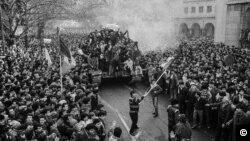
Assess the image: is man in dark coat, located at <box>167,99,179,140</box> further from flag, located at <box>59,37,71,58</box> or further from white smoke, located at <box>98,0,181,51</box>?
white smoke, located at <box>98,0,181,51</box>

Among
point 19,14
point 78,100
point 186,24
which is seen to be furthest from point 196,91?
point 186,24

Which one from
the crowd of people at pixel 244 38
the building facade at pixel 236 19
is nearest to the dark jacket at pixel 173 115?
the crowd of people at pixel 244 38

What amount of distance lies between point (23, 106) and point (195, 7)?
48903mm

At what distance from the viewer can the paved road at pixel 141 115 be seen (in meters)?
9.02

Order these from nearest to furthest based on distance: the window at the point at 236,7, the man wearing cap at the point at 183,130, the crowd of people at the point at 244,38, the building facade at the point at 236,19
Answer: the man wearing cap at the point at 183,130 → the crowd of people at the point at 244,38 → the building facade at the point at 236,19 → the window at the point at 236,7

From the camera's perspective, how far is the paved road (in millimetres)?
9023

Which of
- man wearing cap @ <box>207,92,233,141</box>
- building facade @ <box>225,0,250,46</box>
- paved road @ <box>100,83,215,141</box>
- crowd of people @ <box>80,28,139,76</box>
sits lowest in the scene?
paved road @ <box>100,83,215,141</box>

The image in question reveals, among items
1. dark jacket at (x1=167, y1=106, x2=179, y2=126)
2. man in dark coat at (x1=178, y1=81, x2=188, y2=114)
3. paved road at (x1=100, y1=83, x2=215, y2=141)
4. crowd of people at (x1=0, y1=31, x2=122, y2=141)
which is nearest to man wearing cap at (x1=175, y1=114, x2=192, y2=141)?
dark jacket at (x1=167, y1=106, x2=179, y2=126)

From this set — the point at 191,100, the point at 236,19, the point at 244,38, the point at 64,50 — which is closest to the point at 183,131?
the point at 191,100

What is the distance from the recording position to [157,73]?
1296cm

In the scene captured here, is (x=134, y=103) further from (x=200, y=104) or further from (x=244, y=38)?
(x=244, y=38)

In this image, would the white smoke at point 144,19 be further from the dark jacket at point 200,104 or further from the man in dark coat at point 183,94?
Result: the dark jacket at point 200,104

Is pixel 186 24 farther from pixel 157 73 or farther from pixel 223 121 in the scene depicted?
pixel 223 121

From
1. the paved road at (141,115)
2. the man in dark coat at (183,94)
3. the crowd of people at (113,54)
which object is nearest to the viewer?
the paved road at (141,115)
